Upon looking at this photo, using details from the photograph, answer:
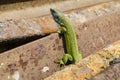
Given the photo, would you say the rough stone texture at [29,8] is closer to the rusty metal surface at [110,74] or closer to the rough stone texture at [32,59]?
the rough stone texture at [32,59]

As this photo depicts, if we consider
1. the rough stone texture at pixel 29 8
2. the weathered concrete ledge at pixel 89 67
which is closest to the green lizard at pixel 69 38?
the rough stone texture at pixel 29 8

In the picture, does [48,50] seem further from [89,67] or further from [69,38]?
[69,38]

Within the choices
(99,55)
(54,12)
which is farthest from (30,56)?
(54,12)

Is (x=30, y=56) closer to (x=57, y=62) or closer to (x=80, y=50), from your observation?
(x=57, y=62)

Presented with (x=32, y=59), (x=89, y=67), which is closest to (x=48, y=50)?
(x=32, y=59)

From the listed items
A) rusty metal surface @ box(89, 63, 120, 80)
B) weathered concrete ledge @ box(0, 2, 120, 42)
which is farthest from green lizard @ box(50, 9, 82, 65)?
rusty metal surface @ box(89, 63, 120, 80)

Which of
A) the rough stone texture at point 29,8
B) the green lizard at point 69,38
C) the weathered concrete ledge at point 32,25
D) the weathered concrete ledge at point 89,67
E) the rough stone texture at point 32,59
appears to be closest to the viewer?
the weathered concrete ledge at point 89,67
